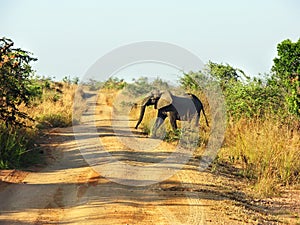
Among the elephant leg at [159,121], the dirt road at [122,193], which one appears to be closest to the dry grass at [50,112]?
the elephant leg at [159,121]

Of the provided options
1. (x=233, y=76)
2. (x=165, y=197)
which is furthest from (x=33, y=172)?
(x=233, y=76)

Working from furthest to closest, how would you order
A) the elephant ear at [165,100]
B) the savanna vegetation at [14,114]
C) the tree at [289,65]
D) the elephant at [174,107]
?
1. the elephant ear at [165,100]
2. the elephant at [174,107]
3. the tree at [289,65]
4. the savanna vegetation at [14,114]

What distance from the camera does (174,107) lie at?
517 inches

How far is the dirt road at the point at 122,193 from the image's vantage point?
639 cm

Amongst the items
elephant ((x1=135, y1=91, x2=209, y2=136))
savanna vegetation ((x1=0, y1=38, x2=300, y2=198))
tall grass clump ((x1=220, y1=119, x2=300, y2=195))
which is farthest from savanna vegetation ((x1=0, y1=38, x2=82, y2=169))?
tall grass clump ((x1=220, y1=119, x2=300, y2=195))

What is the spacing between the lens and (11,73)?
919cm

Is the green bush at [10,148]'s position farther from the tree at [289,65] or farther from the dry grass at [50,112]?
the tree at [289,65]

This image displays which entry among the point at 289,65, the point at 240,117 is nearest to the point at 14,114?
the point at 240,117

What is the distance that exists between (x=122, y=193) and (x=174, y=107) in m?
6.02

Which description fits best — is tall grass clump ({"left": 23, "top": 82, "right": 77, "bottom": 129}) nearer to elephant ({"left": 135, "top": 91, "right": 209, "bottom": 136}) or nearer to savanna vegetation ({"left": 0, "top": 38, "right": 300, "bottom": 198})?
savanna vegetation ({"left": 0, "top": 38, "right": 300, "bottom": 198})

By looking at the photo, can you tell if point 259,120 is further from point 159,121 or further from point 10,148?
point 10,148

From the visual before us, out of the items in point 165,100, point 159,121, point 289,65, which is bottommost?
point 159,121

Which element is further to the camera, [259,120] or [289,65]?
[289,65]

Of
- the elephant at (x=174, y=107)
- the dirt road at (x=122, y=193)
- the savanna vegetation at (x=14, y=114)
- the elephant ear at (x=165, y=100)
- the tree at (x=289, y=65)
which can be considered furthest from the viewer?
the elephant ear at (x=165, y=100)
